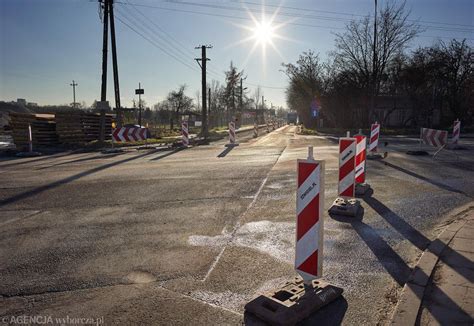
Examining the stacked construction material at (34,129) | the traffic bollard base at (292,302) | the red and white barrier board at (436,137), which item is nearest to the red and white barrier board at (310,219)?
the traffic bollard base at (292,302)

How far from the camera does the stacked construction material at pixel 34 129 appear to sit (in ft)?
77.8

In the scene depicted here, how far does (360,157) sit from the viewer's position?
8.33 metres

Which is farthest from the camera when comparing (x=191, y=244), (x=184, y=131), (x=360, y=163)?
(x=184, y=131)

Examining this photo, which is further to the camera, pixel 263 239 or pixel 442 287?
pixel 263 239

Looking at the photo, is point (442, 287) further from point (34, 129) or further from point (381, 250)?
point (34, 129)

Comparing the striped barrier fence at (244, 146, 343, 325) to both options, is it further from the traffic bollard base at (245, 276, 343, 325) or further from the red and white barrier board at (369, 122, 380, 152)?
the red and white barrier board at (369, 122, 380, 152)

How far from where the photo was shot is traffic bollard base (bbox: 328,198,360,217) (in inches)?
259

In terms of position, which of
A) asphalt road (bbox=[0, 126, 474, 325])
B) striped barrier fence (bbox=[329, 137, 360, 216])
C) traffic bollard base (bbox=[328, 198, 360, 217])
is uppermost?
striped barrier fence (bbox=[329, 137, 360, 216])

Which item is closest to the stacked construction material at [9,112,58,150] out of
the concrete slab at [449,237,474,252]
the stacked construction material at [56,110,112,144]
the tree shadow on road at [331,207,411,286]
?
the stacked construction material at [56,110,112,144]

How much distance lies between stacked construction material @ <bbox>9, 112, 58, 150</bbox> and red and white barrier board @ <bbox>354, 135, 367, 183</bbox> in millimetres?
20993

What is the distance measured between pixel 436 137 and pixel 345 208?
9.80 metres

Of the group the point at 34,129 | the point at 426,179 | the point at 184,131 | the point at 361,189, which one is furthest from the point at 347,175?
the point at 34,129

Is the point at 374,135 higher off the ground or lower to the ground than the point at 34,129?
higher

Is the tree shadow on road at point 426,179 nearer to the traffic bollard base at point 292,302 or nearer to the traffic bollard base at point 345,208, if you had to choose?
the traffic bollard base at point 345,208
